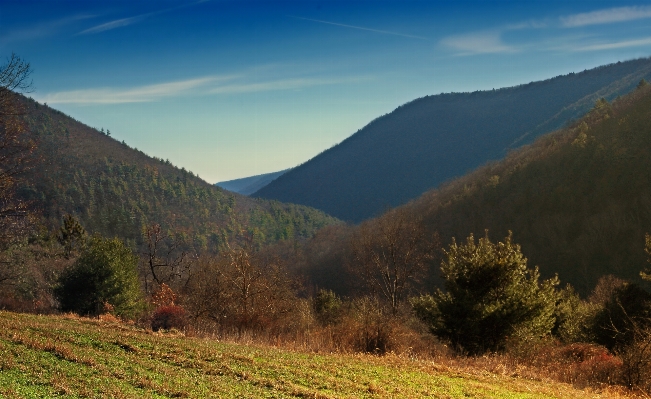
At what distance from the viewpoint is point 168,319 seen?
1814 cm

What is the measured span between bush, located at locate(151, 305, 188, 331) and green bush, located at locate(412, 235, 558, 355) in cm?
987

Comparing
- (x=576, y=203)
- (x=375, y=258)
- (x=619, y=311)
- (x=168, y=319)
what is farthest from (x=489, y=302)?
(x=576, y=203)

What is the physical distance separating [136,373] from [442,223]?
88389mm

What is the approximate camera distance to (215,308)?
29.0m

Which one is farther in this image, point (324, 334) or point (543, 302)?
point (543, 302)

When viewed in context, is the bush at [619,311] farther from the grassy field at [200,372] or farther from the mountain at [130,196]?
the mountain at [130,196]

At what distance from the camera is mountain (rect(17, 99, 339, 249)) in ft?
348

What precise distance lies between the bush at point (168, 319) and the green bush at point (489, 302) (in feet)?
32.4

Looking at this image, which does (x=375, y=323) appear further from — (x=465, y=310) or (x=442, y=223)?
(x=442, y=223)

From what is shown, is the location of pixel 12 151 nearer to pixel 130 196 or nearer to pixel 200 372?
pixel 200 372

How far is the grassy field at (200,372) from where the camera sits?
27.3 ft

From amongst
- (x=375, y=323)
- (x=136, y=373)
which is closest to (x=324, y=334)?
(x=375, y=323)

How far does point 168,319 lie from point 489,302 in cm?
1197

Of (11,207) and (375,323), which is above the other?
(11,207)
